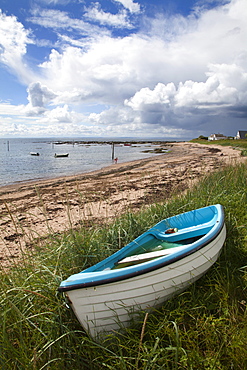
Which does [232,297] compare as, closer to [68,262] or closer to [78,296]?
[78,296]

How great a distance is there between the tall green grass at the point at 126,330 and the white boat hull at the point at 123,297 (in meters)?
0.12

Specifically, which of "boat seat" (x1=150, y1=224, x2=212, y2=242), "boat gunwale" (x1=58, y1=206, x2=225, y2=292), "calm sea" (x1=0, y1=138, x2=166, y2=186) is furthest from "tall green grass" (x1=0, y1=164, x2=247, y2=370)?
"calm sea" (x1=0, y1=138, x2=166, y2=186)

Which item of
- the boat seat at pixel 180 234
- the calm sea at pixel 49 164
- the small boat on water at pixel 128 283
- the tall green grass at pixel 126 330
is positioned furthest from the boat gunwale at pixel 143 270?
the calm sea at pixel 49 164

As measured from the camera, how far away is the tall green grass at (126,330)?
226cm

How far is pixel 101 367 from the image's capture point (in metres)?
2.32

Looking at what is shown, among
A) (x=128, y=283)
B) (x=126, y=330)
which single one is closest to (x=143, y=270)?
(x=128, y=283)

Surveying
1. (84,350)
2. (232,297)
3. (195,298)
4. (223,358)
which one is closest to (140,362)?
(84,350)

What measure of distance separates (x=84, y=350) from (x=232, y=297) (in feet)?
6.23

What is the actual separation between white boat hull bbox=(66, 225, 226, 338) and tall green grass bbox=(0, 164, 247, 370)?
0.12 m

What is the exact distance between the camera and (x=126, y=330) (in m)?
2.51

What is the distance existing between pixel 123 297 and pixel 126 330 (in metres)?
0.32

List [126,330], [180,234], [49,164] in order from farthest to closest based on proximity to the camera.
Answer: [49,164] < [180,234] < [126,330]

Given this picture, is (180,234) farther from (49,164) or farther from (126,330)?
(49,164)

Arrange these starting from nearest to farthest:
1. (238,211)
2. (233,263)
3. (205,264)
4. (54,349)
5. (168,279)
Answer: (54,349)
(168,279)
(205,264)
(233,263)
(238,211)
